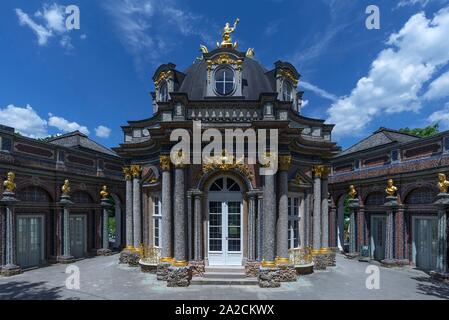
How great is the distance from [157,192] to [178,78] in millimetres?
6066

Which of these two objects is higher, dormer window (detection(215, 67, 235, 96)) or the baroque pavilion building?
dormer window (detection(215, 67, 235, 96))

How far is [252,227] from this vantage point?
1224 centimetres

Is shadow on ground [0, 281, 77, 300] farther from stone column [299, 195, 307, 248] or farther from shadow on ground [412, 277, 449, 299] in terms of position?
shadow on ground [412, 277, 449, 299]

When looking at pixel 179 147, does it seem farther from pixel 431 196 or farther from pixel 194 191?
pixel 431 196

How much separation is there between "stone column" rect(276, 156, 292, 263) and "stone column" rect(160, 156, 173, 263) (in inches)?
175

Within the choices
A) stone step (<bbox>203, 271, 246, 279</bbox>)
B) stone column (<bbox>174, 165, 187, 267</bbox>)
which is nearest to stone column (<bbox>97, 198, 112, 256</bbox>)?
stone column (<bbox>174, 165, 187, 267</bbox>)

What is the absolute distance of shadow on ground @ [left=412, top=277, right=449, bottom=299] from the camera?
35.5 ft

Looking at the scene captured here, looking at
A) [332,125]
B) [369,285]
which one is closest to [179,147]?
[332,125]

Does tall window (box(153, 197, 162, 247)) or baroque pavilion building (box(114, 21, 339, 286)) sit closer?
baroque pavilion building (box(114, 21, 339, 286))

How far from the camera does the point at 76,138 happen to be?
21.7m

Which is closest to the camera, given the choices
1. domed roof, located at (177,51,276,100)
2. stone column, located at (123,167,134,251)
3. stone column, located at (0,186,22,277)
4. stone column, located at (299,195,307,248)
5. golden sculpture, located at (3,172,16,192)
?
stone column, located at (0,186,22,277)

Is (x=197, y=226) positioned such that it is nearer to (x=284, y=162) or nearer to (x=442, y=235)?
(x=284, y=162)

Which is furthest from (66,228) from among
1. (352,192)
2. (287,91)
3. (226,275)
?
(352,192)

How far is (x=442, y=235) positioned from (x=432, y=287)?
100 inches
